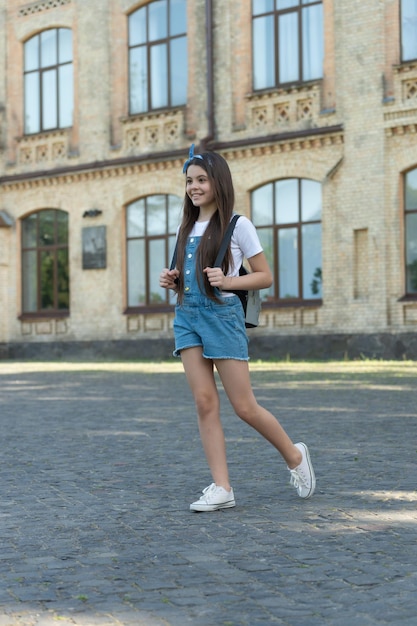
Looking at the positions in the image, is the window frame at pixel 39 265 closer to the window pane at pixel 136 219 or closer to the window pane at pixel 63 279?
the window pane at pixel 63 279

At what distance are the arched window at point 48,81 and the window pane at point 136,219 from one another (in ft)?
10.8

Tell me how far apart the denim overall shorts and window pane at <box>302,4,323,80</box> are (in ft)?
64.7

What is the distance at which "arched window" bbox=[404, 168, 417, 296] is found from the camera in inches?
908

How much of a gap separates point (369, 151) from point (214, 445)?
18574 mm

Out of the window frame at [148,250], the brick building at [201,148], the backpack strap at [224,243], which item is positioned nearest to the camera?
the backpack strap at [224,243]

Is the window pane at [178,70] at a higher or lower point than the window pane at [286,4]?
lower

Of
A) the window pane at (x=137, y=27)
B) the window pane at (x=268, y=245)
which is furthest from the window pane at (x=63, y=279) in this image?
the window pane at (x=268, y=245)

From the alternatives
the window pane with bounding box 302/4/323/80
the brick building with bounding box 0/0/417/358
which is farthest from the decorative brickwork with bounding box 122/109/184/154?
the window pane with bounding box 302/4/323/80

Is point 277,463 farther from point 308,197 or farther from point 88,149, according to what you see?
point 88,149

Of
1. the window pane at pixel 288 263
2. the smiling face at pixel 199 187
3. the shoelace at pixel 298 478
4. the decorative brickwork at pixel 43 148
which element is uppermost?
the decorative brickwork at pixel 43 148

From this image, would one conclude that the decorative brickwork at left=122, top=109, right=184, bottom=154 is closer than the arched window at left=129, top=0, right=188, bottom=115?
Yes

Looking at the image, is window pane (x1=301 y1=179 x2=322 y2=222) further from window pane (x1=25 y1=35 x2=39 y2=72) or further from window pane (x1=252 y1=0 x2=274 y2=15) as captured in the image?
window pane (x1=25 y1=35 x2=39 y2=72)

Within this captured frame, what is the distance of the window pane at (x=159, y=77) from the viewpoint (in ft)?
90.4

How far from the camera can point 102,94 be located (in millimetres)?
28766
